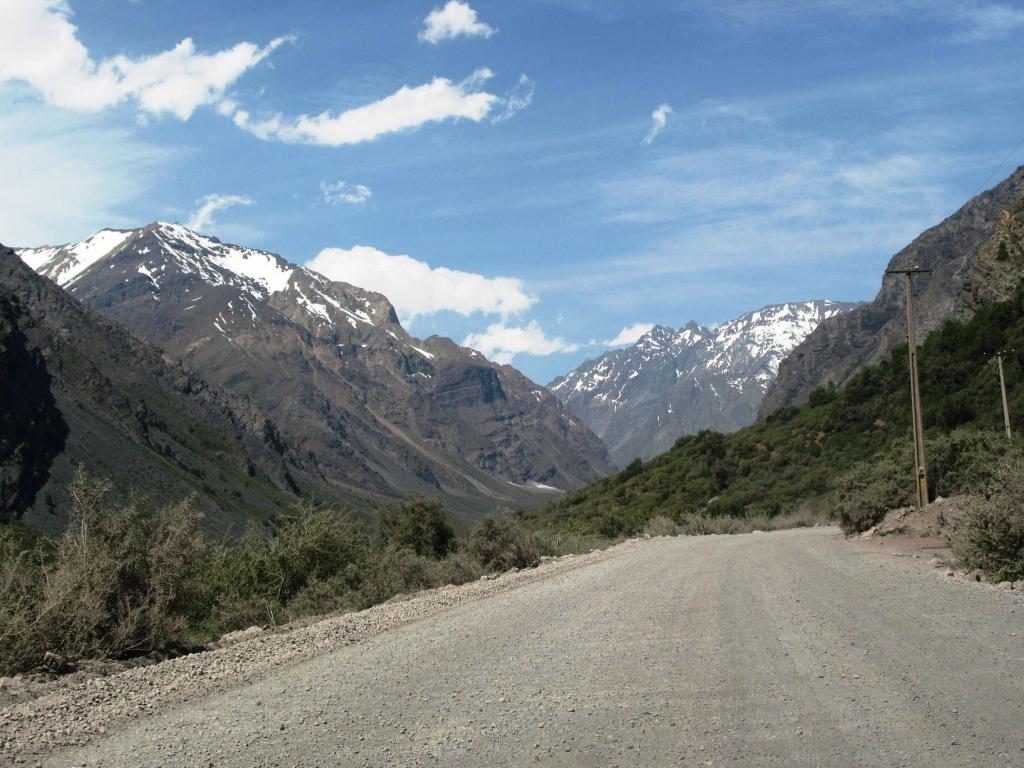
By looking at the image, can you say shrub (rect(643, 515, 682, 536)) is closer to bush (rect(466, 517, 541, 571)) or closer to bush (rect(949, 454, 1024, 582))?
bush (rect(466, 517, 541, 571))

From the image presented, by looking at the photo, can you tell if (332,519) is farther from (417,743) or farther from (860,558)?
(417,743)

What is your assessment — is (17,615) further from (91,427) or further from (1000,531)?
(91,427)

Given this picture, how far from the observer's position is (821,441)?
58.7 meters

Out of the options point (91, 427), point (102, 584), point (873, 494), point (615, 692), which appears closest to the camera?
point (615, 692)

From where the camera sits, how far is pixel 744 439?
70.6m

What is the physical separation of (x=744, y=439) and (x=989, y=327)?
19184mm

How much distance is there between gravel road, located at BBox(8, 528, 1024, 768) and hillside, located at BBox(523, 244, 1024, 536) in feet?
90.2

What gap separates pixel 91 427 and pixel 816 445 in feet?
314

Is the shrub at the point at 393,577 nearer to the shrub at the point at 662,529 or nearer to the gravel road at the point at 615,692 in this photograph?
the gravel road at the point at 615,692

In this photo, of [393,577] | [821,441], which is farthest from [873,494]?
[821,441]

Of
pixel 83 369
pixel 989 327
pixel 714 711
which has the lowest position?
pixel 714 711

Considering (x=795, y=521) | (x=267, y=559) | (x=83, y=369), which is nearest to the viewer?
(x=267, y=559)

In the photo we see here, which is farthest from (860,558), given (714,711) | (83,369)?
(83,369)

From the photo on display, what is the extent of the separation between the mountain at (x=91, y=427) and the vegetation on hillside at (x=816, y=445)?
30.4 meters
